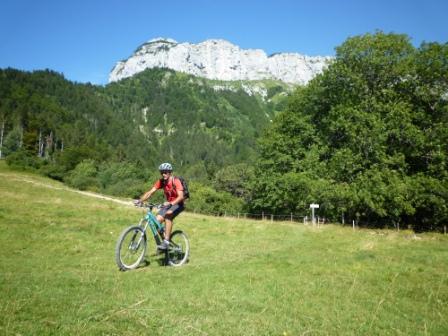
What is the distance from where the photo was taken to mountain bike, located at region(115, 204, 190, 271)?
1045 centimetres

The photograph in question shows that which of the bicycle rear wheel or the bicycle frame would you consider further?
the bicycle rear wheel

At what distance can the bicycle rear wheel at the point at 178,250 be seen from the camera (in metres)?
11.9

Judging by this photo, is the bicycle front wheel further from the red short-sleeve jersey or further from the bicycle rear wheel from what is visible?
the red short-sleeve jersey

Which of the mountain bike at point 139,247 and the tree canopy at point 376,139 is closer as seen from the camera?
the mountain bike at point 139,247

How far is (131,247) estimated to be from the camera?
10766 mm

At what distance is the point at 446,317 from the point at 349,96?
34.5 meters

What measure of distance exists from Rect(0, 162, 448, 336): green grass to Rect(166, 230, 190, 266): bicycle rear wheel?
471 millimetres

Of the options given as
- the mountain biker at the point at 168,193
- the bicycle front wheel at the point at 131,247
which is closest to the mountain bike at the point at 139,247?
the bicycle front wheel at the point at 131,247

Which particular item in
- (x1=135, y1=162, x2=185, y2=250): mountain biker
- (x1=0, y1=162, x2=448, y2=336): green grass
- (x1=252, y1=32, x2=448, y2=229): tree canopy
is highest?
(x1=252, y1=32, x2=448, y2=229): tree canopy

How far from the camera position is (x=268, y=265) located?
38.2 feet

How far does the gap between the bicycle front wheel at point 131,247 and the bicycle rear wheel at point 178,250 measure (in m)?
1.00

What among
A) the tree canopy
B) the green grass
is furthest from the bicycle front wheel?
the tree canopy

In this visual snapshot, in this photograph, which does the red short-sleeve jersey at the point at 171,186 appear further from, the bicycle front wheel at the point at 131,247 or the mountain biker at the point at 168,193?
the bicycle front wheel at the point at 131,247

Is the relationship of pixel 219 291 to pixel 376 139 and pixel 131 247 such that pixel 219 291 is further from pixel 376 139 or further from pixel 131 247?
pixel 376 139
